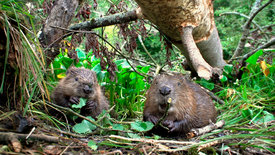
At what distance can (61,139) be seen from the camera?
1770 millimetres

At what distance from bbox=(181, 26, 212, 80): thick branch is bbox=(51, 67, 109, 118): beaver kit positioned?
1.08 metres

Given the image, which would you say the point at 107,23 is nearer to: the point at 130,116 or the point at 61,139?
the point at 130,116

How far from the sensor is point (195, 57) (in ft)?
6.71

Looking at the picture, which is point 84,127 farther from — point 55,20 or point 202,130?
point 55,20

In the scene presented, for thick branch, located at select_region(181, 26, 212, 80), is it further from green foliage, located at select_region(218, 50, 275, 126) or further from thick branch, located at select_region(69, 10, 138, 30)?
green foliage, located at select_region(218, 50, 275, 126)

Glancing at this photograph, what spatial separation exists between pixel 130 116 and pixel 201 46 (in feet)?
4.19

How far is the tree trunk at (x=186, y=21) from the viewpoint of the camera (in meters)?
2.04

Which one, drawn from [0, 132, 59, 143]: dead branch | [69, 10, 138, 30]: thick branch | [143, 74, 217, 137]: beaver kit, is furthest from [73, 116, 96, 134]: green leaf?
[69, 10, 138, 30]: thick branch

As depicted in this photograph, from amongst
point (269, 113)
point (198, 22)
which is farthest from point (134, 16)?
point (269, 113)

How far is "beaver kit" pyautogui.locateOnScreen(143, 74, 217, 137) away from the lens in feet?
7.59

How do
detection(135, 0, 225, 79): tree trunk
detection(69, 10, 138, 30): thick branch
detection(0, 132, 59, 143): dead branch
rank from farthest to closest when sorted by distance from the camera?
detection(69, 10, 138, 30): thick branch
detection(135, 0, 225, 79): tree trunk
detection(0, 132, 59, 143): dead branch

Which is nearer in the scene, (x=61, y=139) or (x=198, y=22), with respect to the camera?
(x=61, y=139)

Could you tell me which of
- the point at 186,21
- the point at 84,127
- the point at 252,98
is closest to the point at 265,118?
the point at 252,98

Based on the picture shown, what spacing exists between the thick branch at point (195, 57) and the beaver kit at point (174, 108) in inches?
14.4
